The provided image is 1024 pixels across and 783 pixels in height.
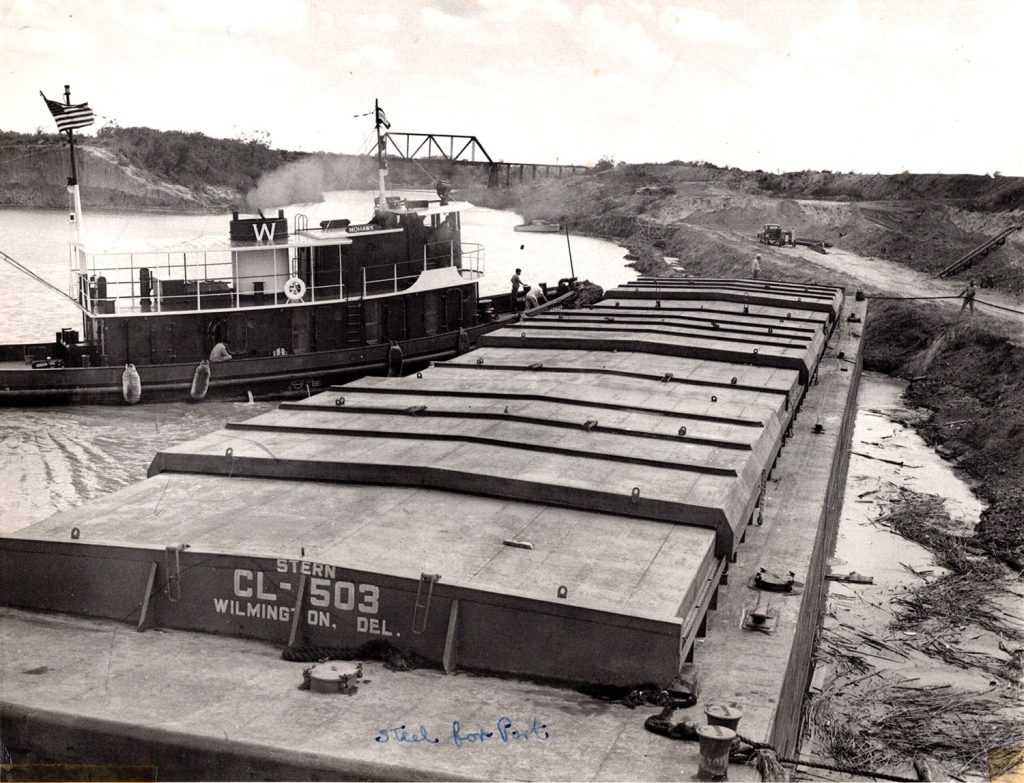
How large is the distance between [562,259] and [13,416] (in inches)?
1724

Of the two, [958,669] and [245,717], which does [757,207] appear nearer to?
Answer: [958,669]

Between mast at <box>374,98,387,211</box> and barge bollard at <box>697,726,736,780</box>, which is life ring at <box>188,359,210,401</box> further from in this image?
barge bollard at <box>697,726,736,780</box>

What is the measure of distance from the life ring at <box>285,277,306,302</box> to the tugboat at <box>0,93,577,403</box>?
31 millimetres

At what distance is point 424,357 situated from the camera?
2814cm

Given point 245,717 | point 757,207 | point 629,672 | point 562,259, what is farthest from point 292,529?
point 757,207

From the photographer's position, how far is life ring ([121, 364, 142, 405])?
939 inches

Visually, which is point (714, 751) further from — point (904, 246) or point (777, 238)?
point (777, 238)

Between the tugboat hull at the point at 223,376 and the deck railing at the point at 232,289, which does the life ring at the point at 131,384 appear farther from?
the deck railing at the point at 232,289

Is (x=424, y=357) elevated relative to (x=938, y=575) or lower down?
elevated

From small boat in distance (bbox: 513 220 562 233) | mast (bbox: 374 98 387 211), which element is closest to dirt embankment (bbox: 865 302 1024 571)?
mast (bbox: 374 98 387 211)

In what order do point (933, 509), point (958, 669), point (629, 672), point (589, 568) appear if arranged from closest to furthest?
point (629, 672), point (589, 568), point (958, 669), point (933, 509)

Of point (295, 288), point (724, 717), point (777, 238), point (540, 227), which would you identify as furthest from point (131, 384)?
Result: point (540, 227)

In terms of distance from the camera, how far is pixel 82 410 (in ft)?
79.4

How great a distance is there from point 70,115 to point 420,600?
19.0 m
